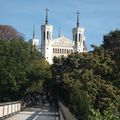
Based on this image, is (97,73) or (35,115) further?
(97,73)

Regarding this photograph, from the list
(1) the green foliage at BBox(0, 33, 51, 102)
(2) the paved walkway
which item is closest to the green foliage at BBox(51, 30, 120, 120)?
(2) the paved walkway

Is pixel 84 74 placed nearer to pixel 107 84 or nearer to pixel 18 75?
pixel 107 84

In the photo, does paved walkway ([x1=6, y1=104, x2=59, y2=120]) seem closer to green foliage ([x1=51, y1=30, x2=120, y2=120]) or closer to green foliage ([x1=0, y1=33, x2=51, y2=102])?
green foliage ([x1=51, y1=30, x2=120, y2=120])

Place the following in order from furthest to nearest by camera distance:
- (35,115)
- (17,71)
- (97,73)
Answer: (17,71)
(97,73)
(35,115)

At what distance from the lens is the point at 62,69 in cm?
6938

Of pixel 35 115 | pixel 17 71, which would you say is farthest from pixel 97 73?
pixel 17 71

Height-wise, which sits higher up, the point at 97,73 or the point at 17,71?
the point at 17,71

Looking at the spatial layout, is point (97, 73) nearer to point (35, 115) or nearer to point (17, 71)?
point (35, 115)

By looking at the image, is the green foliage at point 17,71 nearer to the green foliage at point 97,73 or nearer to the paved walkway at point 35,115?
the green foliage at point 97,73

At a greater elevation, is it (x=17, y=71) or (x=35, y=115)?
(x=17, y=71)

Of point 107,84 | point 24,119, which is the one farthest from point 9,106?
point 107,84

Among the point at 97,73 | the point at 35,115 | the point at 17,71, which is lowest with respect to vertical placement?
the point at 35,115

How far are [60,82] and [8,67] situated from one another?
1652 cm

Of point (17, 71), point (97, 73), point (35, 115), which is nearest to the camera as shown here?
point (35, 115)
